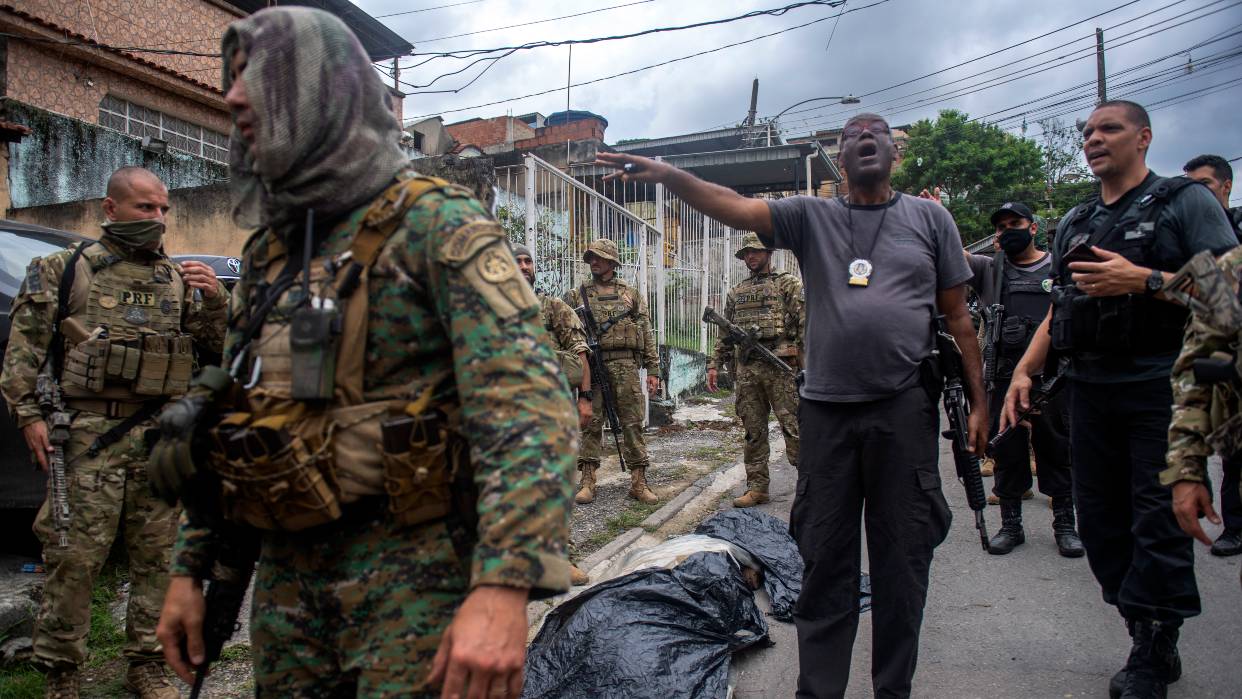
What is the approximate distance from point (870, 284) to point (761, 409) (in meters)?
4.15

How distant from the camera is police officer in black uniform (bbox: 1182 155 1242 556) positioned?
261cm

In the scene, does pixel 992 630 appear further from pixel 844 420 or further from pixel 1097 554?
pixel 844 420

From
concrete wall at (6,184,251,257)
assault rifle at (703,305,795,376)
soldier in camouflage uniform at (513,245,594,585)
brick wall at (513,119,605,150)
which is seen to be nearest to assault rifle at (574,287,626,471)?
soldier in camouflage uniform at (513,245,594,585)

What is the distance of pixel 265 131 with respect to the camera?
1.42 metres

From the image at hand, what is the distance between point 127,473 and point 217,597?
2.01 meters

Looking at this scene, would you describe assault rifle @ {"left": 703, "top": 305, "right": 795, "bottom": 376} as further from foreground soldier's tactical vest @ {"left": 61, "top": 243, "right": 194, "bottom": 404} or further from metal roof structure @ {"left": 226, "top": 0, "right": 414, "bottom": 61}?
metal roof structure @ {"left": 226, "top": 0, "right": 414, "bottom": 61}

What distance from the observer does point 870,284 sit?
2738 mm

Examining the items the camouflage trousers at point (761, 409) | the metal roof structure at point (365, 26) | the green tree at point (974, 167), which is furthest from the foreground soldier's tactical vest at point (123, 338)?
the green tree at point (974, 167)

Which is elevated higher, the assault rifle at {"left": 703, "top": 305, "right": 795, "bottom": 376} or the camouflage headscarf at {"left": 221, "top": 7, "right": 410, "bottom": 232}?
the camouflage headscarf at {"left": 221, "top": 7, "right": 410, "bottom": 232}

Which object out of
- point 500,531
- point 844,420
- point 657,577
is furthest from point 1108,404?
point 500,531

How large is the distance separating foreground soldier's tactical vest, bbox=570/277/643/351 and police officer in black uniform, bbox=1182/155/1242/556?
403 centimetres

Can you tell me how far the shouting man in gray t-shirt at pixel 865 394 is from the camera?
2691 millimetres

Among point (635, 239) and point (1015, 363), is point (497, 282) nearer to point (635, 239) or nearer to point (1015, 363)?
point (1015, 363)

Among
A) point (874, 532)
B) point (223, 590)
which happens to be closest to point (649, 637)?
point (874, 532)
